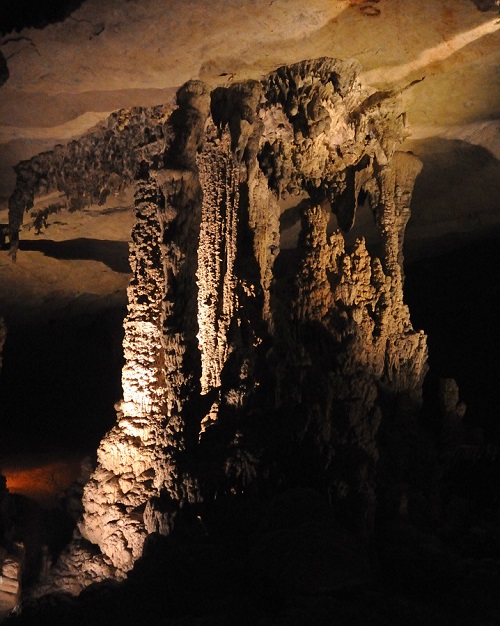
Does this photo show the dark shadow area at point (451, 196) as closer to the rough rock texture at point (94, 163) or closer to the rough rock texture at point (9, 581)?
the rough rock texture at point (94, 163)

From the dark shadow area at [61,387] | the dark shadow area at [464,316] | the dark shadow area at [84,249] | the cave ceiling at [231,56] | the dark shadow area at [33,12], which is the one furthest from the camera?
the dark shadow area at [61,387]

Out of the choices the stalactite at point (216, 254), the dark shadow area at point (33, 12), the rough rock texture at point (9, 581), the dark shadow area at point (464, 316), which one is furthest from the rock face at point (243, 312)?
the dark shadow area at point (464, 316)

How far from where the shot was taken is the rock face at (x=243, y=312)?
6.18 metres

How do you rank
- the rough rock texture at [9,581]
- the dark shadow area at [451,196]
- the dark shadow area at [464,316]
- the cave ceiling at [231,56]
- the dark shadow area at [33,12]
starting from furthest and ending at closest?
the dark shadow area at [464,316]
the dark shadow area at [451,196]
the rough rock texture at [9,581]
the cave ceiling at [231,56]
the dark shadow area at [33,12]

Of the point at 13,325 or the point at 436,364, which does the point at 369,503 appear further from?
the point at 13,325

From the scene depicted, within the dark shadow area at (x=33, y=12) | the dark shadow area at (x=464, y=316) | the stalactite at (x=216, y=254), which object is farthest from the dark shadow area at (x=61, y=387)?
the dark shadow area at (x=33, y=12)

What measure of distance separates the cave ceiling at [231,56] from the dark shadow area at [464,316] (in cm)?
534

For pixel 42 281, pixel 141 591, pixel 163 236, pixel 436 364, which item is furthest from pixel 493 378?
pixel 141 591

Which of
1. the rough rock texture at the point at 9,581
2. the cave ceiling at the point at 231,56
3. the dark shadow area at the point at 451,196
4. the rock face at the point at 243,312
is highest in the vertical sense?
the dark shadow area at the point at 451,196

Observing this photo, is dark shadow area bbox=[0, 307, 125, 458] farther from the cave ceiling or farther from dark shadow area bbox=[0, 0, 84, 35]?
dark shadow area bbox=[0, 0, 84, 35]

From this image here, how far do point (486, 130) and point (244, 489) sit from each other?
4.93 metres

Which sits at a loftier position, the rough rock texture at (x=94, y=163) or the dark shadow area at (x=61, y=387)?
the rough rock texture at (x=94, y=163)

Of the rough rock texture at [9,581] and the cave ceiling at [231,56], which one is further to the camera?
the rough rock texture at [9,581]

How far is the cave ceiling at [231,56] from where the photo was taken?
557 cm
